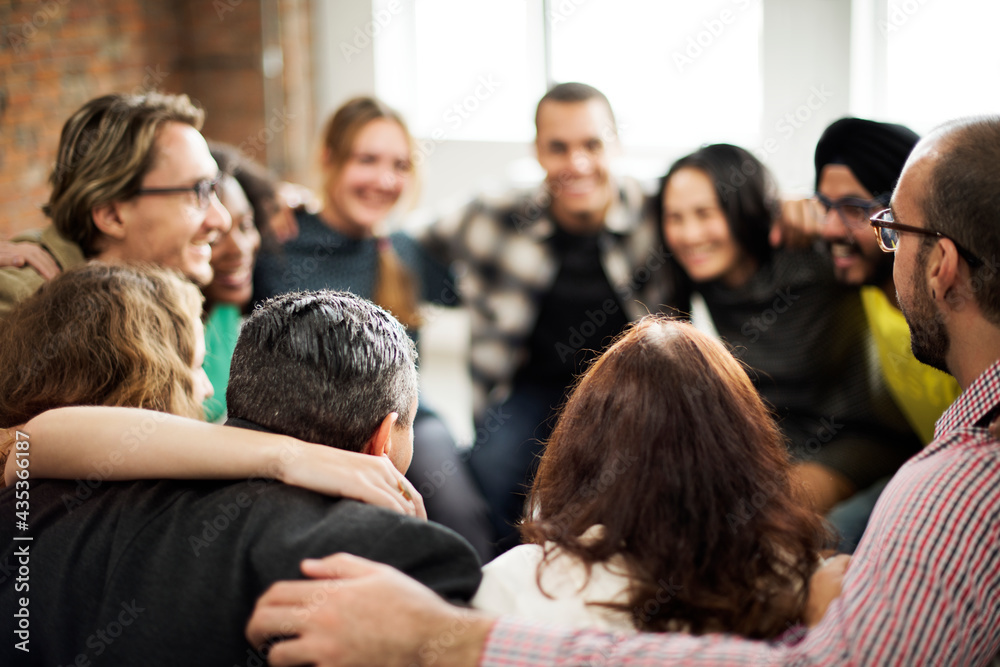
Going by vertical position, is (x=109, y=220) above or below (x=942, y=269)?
above

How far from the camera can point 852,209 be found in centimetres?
233

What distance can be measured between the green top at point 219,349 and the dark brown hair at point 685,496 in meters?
1.16

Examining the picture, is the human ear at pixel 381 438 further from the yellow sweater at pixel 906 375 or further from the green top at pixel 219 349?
the yellow sweater at pixel 906 375

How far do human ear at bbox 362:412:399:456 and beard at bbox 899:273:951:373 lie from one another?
0.88 m

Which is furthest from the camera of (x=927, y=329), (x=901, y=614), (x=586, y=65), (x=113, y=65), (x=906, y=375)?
(x=586, y=65)

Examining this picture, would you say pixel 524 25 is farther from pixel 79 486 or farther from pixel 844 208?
pixel 79 486

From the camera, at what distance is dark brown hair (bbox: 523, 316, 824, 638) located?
114cm

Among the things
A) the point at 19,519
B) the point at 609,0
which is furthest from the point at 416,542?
the point at 609,0

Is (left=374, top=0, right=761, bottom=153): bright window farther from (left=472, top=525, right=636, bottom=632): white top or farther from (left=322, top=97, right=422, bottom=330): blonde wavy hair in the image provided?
(left=472, top=525, right=636, bottom=632): white top

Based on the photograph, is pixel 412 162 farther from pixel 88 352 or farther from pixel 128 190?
pixel 88 352

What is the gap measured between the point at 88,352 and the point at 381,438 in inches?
23.0

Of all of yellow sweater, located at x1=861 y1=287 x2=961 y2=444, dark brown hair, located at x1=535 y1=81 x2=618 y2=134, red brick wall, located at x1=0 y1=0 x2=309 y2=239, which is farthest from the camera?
red brick wall, located at x1=0 y1=0 x2=309 y2=239

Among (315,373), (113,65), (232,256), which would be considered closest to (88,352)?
(315,373)

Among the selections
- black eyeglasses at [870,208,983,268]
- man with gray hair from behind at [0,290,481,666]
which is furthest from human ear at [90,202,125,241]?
black eyeglasses at [870,208,983,268]
